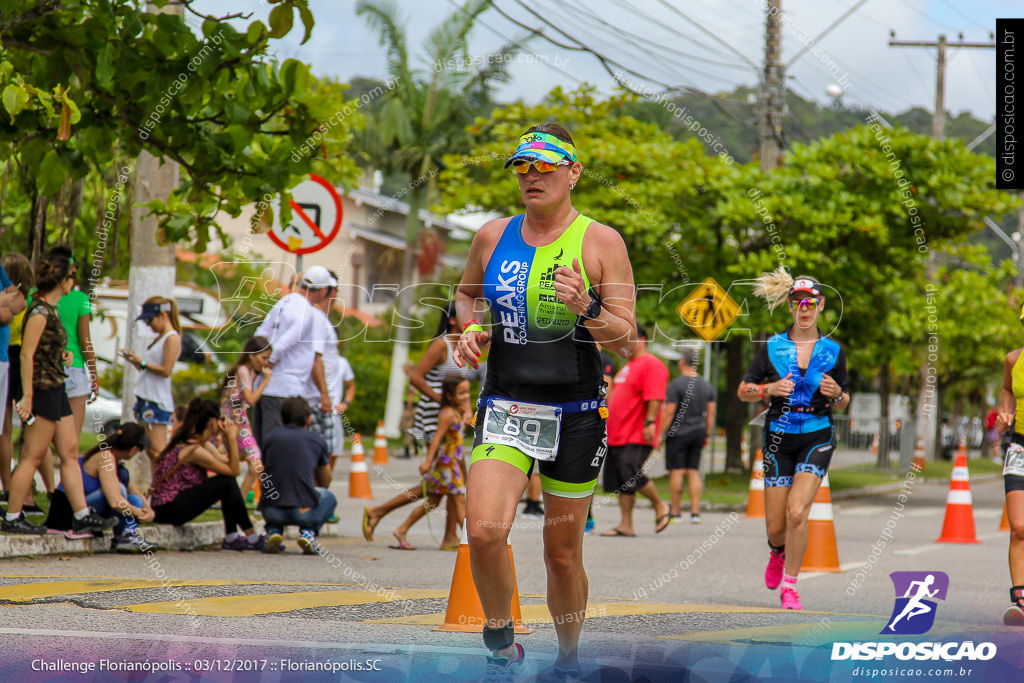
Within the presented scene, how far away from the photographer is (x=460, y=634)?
5461 millimetres

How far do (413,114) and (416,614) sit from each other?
102 ft

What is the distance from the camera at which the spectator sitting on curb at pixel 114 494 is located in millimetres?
8312

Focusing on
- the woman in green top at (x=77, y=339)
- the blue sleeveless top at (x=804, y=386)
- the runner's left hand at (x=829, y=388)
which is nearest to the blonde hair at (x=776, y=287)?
the blue sleeveless top at (x=804, y=386)

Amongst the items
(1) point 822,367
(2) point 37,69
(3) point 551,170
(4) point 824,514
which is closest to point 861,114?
(4) point 824,514

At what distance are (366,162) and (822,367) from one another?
30783 millimetres

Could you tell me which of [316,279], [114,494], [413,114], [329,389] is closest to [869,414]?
[413,114]

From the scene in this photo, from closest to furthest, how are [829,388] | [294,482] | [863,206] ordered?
[829,388] < [294,482] < [863,206]

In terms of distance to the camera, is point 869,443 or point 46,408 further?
point 869,443

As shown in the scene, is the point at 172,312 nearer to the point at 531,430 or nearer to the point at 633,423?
the point at 633,423

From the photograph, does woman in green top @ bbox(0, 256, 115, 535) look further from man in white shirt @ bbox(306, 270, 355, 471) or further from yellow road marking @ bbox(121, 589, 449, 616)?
man in white shirt @ bbox(306, 270, 355, 471)

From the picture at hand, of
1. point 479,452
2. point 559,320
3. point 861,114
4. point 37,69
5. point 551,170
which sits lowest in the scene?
point 479,452

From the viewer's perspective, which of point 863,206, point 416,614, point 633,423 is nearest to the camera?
point 416,614

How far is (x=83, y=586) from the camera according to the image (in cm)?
659

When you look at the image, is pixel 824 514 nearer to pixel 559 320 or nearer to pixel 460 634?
pixel 460 634
